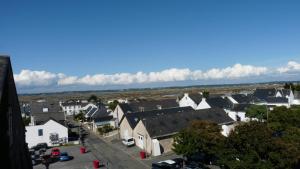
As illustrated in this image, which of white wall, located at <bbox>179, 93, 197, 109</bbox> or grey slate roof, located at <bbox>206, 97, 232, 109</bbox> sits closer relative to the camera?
grey slate roof, located at <bbox>206, 97, 232, 109</bbox>

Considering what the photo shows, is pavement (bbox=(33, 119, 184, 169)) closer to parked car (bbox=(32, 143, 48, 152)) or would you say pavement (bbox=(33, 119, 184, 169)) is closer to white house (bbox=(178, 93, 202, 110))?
parked car (bbox=(32, 143, 48, 152))

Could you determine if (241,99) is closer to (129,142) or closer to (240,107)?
(240,107)

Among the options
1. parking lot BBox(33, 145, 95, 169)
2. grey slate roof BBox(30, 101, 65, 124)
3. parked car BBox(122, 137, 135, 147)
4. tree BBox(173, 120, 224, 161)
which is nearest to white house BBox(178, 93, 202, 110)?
grey slate roof BBox(30, 101, 65, 124)

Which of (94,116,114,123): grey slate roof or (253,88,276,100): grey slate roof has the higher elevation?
(253,88,276,100): grey slate roof

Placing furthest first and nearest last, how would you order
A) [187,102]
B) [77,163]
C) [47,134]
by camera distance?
[187,102], [47,134], [77,163]

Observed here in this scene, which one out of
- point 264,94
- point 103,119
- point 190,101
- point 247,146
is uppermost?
point 264,94

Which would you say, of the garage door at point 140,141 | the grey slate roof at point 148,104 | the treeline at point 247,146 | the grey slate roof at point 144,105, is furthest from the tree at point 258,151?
the grey slate roof at point 148,104

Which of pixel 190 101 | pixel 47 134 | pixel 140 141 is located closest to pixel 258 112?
pixel 190 101

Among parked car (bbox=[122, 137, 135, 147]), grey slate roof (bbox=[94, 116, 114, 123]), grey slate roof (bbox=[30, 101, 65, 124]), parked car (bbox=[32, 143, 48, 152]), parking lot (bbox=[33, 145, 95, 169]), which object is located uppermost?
grey slate roof (bbox=[30, 101, 65, 124])

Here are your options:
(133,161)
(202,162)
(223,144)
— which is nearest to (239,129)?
(223,144)
